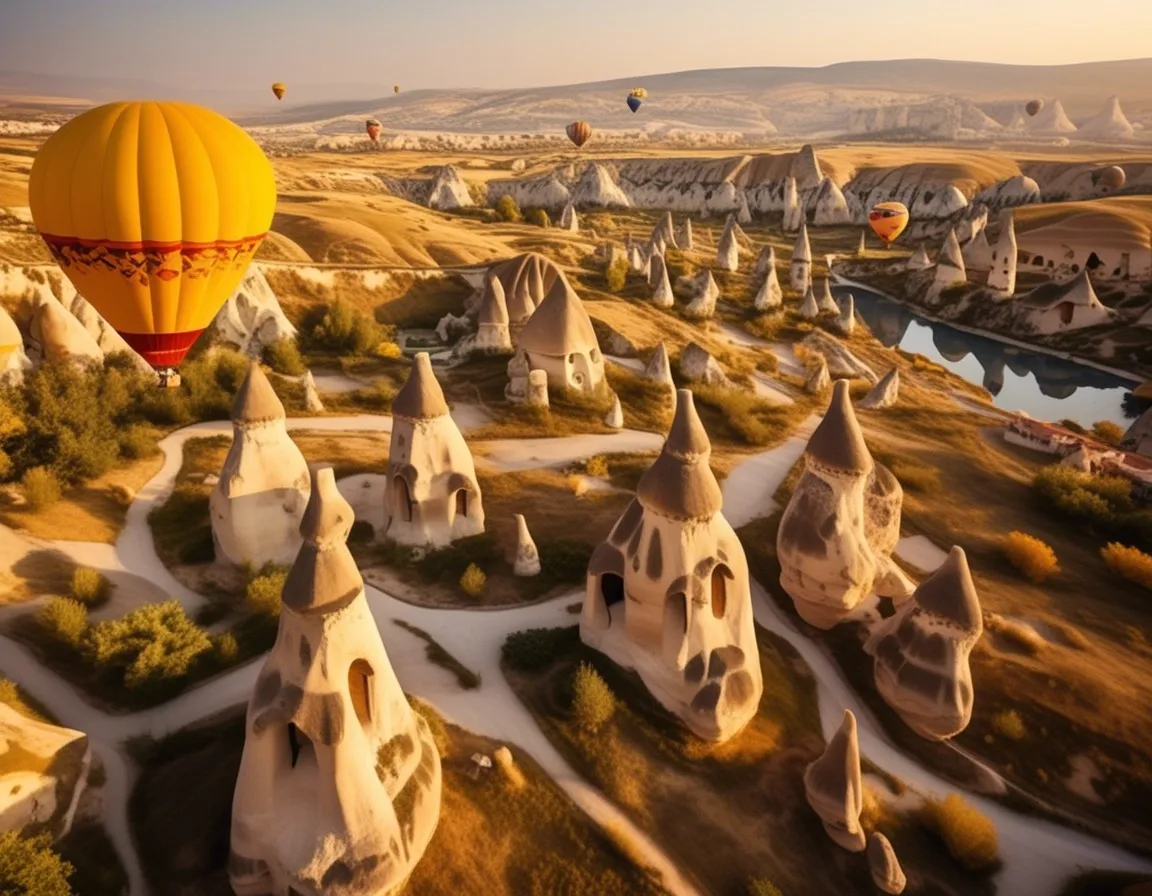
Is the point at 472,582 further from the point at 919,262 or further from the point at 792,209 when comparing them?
the point at 792,209

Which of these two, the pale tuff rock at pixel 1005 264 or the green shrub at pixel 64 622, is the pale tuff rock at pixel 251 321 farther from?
the pale tuff rock at pixel 1005 264

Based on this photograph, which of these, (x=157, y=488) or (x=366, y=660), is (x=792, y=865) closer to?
(x=366, y=660)

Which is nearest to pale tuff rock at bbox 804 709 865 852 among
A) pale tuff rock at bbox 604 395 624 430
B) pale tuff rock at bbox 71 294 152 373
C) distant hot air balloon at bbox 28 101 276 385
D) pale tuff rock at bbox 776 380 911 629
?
pale tuff rock at bbox 776 380 911 629

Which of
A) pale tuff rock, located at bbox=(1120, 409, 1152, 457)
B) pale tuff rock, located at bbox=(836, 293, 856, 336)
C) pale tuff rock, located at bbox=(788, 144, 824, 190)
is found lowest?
pale tuff rock, located at bbox=(1120, 409, 1152, 457)

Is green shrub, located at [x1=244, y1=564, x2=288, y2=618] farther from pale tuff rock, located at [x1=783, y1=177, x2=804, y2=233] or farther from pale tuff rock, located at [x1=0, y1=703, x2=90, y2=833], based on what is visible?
pale tuff rock, located at [x1=783, y1=177, x2=804, y2=233]

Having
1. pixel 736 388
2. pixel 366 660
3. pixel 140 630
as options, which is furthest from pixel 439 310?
pixel 366 660

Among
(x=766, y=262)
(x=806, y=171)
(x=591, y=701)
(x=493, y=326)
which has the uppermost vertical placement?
(x=806, y=171)

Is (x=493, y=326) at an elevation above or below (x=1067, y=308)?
above

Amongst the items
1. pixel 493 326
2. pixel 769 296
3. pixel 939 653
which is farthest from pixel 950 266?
pixel 939 653
